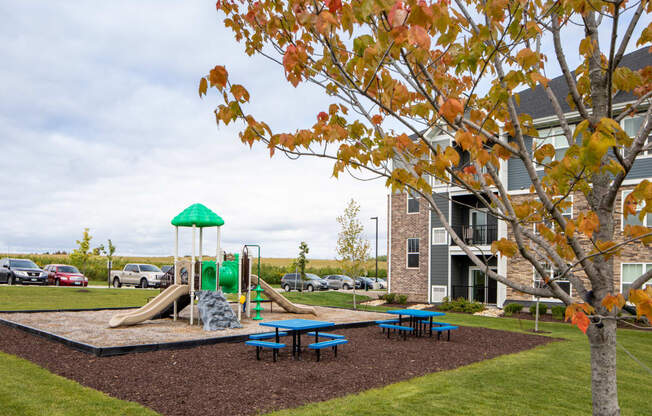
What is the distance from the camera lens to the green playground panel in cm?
1630

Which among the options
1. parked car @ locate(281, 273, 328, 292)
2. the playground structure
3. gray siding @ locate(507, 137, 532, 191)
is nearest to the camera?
the playground structure

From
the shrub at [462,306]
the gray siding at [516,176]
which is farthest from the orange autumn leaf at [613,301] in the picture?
the gray siding at [516,176]

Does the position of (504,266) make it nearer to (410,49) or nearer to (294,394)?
(294,394)

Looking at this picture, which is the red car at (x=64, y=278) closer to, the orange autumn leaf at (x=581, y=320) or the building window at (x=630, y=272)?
the building window at (x=630, y=272)

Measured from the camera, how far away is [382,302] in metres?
28.8

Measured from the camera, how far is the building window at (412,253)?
95.9 ft

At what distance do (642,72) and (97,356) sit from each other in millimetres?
10487

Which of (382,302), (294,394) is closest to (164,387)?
(294,394)

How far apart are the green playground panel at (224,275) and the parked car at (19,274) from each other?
22465 millimetres

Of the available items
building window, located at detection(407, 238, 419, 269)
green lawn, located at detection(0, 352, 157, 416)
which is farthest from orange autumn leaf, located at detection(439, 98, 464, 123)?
building window, located at detection(407, 238, 419, 269)

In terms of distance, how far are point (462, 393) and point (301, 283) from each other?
1395 inches

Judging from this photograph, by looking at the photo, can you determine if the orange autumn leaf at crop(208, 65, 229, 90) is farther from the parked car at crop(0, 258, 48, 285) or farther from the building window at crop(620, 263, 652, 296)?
the parked car at crop(0, 258, 48, 285)

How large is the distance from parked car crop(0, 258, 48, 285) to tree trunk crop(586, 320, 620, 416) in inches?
1440

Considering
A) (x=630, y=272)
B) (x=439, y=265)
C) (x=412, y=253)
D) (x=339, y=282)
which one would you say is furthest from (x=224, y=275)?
(x=339, y=282)
